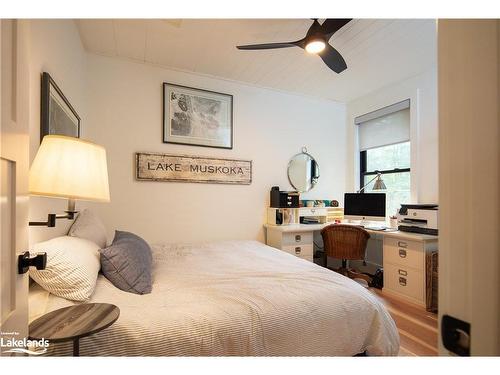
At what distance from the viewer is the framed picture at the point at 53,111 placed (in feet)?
4.84

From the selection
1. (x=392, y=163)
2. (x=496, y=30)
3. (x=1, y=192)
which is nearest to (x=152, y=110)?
(x=1, y=192)

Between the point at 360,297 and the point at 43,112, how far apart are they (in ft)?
7.07

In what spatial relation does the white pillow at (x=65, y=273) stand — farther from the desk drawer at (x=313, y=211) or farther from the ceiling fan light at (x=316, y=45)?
the desk drawer at (x=313, y=211)

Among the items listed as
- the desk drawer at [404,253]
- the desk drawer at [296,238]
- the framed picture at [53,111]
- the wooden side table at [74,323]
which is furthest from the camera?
the desk drawer at [296,238]

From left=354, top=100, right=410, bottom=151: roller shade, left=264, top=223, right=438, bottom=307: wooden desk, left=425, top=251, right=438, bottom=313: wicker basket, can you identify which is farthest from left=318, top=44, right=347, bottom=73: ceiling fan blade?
left=425, top=251, right=438, bottom=313: wicker basket

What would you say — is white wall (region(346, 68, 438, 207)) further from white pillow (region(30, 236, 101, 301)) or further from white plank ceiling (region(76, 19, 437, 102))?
white pillow (region(30, 236, 101, 301))

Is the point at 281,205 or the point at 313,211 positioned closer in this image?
the point at 281,205

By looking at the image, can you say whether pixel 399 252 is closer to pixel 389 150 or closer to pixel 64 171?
pixel 389 150

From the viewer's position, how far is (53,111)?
160 centimetres

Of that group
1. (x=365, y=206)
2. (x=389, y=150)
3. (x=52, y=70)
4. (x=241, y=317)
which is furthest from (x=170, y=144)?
(x=389, y=150)

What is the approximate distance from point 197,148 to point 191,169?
283 mm

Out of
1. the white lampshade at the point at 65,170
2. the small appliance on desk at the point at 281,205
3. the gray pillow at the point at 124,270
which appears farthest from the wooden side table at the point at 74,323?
the small appliance on desk at the point at 281,205

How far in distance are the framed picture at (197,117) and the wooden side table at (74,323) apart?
2.26 m

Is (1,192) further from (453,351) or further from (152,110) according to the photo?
(152,110)
